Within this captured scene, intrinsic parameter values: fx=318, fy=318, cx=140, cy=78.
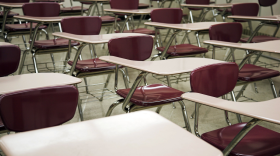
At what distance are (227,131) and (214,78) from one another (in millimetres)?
303

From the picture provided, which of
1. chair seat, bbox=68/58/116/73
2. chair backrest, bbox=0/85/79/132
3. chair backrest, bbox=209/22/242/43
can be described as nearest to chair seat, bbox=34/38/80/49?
chair seat, bbox=68/58/116/73

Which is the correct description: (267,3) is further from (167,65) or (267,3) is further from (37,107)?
(37,107)

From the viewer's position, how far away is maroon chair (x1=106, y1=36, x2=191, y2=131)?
2.09 m

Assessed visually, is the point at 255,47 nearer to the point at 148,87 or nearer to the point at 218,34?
the point at 218,34

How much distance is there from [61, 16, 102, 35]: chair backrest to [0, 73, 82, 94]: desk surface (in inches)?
54.9

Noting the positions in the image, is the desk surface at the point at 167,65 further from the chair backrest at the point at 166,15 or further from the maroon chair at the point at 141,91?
the chair backrest at the point at 166,15

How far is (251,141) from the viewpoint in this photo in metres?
1.61

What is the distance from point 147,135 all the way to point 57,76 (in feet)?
3.13

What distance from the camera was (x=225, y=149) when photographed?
145 centimetres

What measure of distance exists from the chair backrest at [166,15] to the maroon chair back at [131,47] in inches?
45.9

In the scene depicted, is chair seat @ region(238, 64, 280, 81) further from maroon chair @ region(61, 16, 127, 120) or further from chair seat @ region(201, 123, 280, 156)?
maroon chair @ region(61, 16, 127, 120)

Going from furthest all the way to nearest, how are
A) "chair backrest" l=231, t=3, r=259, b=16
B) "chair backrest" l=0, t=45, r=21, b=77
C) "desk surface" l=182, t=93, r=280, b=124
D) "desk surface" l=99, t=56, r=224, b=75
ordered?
1. "chair backrest" l=231, t=3, r=259, b=16
2. "chair backrest" l=0, t=45, r=21, b=77
3. "desk surface" l=99, t=56, r=224, b=75
4. "desk surface" l=182, t=93, r=280, b=124

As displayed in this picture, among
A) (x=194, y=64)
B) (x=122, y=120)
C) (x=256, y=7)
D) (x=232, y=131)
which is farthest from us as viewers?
(x=256, y=7)

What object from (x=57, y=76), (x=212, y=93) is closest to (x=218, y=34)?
(x=212, y=93)
